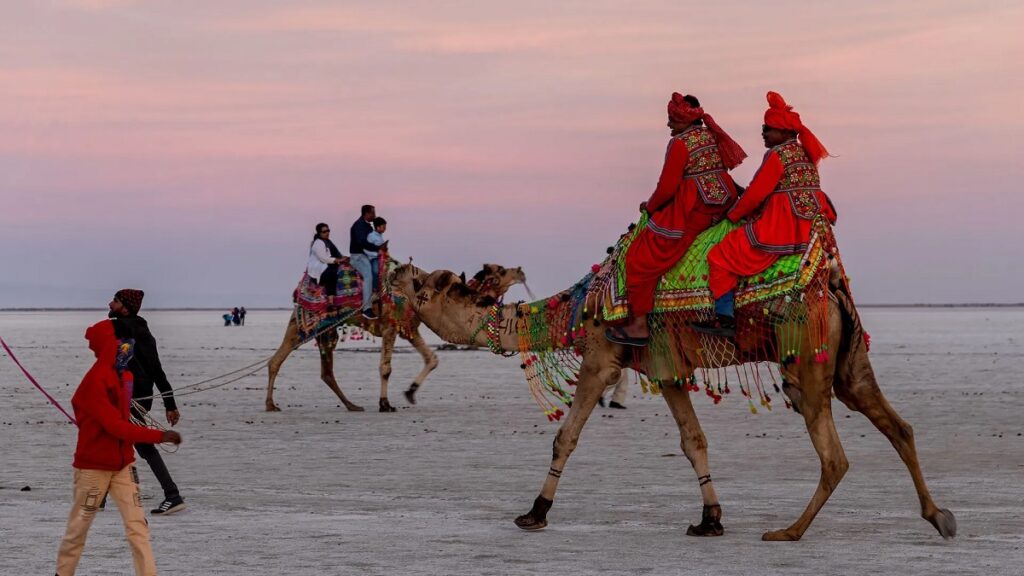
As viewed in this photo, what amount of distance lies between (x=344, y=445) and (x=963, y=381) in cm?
1639

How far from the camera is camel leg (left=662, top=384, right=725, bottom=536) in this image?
1070 cm

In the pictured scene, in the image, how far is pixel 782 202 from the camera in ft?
34.7

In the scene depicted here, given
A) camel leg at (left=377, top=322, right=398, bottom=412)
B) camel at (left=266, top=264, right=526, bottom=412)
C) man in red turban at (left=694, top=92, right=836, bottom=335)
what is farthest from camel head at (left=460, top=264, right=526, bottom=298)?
camel leg at (left=377, top=322, right=398, bottom=412)

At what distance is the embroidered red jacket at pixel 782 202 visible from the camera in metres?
10.4

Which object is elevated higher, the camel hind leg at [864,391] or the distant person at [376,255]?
the distant person at [376,255]

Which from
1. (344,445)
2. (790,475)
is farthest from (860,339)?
(344,445)

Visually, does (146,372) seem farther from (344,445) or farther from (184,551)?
(344,445)

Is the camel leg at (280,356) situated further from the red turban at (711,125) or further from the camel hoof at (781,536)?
the camel hoof at (781,536)

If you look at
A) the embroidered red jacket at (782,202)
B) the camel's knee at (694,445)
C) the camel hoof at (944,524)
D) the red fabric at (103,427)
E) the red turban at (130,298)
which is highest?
the embroidered red jacket at (782,202)

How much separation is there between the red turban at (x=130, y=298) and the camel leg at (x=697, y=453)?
3.83 meters

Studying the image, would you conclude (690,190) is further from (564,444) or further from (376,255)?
(376,255)

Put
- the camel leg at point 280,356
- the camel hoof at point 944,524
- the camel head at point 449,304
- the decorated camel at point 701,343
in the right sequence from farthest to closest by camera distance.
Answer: the camel leg at point 280,356 < the camel head at point 449,304 < the decorated camel at point 701,343 < the camel hoof at point 944,524

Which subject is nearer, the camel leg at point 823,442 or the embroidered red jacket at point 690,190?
the camel leg at point 823,442

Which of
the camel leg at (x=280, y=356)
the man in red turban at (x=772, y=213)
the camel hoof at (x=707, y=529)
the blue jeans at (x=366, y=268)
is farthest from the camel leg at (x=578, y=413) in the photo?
the camel leg at (x=280, y=356)
